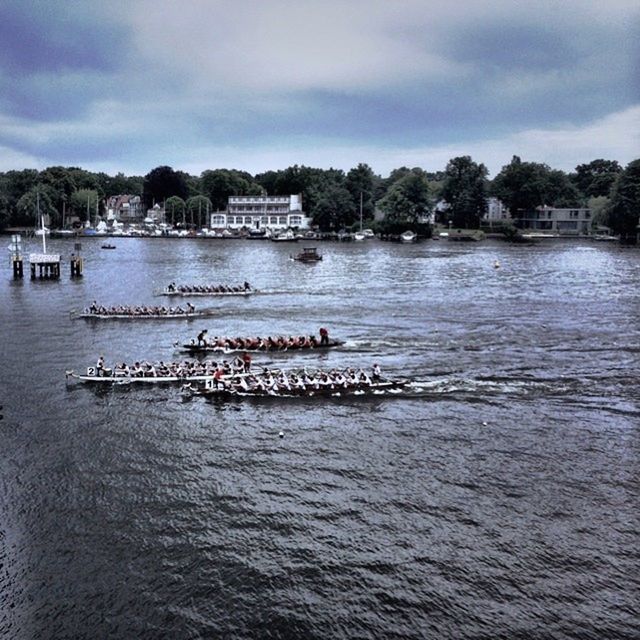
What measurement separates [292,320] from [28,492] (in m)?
42.9

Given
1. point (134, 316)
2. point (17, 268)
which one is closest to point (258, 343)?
point (134, 316)

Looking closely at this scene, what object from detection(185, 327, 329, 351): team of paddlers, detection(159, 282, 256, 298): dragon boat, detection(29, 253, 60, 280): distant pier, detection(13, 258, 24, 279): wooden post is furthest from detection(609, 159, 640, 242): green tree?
detection(185, 327, 329, 351): team of paddlers

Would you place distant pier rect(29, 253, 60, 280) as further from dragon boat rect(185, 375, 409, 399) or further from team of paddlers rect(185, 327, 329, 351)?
dragon boat rect(185, 375, 409, 399)

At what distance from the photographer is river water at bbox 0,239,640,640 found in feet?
71.5

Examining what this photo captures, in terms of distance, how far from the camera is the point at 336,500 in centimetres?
2866

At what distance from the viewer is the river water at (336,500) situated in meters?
21.8

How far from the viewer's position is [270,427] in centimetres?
3722

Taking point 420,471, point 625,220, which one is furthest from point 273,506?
point 625,220

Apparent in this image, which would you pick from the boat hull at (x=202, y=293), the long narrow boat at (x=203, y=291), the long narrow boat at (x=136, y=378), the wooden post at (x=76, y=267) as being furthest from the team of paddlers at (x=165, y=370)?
the wooden post at (x=76, y=267)

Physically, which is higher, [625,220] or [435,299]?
[625,220]

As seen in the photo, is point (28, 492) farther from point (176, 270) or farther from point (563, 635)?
point (176, 270)

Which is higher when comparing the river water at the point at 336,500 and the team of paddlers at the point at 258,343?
the team of paddlers at the point at 258,343

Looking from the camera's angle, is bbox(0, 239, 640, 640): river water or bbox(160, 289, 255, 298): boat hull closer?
bbox(0, 239, 640, 640): river water

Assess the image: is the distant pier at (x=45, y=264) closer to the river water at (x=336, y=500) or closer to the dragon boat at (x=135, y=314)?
the dragon boat at (x=135, y=314)
